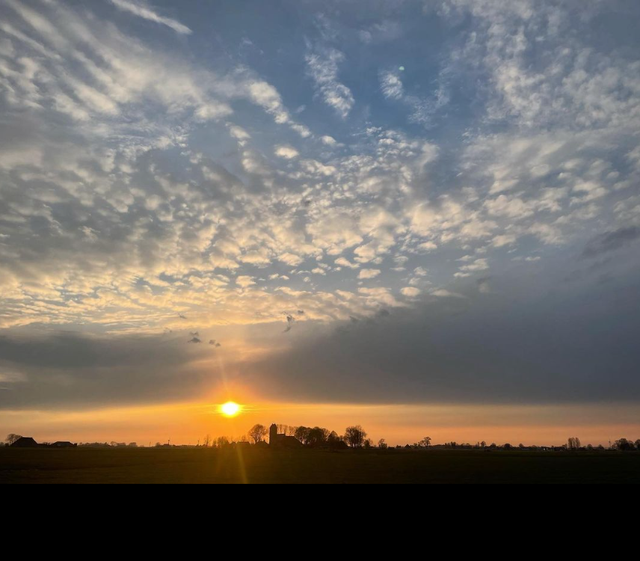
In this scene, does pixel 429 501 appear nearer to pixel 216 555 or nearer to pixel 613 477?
pixel 216 555

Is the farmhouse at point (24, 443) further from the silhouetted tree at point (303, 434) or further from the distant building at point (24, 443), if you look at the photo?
the silhouetted tree at point (303, 434)

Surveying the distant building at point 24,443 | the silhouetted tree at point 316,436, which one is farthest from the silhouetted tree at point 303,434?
the distant building at point 24,443

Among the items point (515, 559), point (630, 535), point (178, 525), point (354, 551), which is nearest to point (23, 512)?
point (178, 525)

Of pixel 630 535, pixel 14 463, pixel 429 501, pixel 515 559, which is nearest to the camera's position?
pixel 515 559

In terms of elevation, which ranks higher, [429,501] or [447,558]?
[429,501]

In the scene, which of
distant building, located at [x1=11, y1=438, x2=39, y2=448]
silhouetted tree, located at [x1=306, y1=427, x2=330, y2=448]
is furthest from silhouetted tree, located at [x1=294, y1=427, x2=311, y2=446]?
distant building, located at [x1=11, y1=438, x2=39, y2=448]

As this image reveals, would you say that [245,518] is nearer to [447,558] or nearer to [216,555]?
[216,555]

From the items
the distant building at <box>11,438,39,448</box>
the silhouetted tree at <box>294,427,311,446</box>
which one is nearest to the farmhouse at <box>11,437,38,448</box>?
the distant building at <box>11,438,39,448</box>

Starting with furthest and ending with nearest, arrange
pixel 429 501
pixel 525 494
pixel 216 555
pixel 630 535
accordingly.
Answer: pixel 525 494, pixel 429 501, pixel 630 535, pixel 216 555

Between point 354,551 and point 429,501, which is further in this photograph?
point 429,501

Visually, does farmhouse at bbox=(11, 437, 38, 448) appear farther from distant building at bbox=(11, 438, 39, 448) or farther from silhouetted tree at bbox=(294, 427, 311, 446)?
silhouetted tree at bbox=(294, 427, 311, 446)

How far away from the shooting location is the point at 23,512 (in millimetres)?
5207

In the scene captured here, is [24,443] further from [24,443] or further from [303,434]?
[303,434]

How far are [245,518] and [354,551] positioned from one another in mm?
1335
